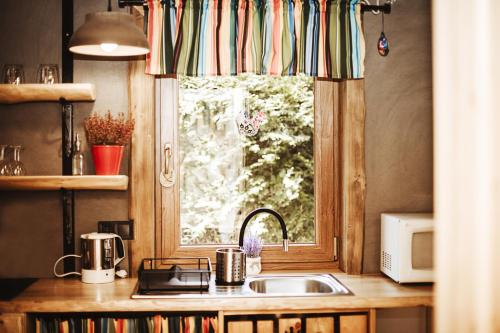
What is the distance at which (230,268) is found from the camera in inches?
119

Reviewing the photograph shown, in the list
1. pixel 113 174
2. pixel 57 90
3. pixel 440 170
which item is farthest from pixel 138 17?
pixel 440 170

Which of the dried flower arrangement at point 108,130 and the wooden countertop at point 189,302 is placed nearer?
the wooden countertop at point 189,302

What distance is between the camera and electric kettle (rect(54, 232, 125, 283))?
9.95 feet

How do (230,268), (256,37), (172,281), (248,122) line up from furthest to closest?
1. (248,122)
2. (256,37)
3. (230,268)
4. (172,281)

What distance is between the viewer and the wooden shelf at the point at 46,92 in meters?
2.96

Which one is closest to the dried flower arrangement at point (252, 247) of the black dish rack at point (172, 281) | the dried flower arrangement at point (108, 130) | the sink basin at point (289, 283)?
the sink basin at point (289, 283)

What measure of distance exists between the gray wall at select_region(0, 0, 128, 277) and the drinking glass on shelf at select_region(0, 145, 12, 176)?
15cm

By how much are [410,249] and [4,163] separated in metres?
2.06

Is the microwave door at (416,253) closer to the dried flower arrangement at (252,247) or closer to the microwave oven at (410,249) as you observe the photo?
the microwave oven at (410,249)

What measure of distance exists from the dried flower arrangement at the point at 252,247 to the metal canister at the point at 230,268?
0.22 meters

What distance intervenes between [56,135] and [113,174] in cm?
43

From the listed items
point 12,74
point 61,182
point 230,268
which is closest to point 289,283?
point 230,268

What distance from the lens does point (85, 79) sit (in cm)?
323

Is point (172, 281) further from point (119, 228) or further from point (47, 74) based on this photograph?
point (47, 74)
